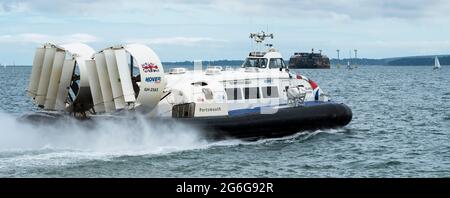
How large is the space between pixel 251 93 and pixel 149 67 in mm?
5062

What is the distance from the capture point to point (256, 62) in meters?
27.9

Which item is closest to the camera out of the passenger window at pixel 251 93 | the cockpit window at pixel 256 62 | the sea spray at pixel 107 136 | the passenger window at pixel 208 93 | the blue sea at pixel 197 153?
the blue sea at pixel 197 153

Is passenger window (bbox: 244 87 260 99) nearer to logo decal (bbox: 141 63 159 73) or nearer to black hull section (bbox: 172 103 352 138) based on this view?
black hull section (bbox: 172 103 352 138)

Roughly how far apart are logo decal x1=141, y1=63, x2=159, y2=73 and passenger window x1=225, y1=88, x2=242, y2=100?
379 cm

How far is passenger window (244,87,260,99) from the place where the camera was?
25422mm

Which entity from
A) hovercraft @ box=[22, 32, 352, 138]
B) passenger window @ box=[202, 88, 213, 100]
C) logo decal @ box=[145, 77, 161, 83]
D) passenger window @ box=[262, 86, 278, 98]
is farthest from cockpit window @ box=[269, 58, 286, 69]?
logo decal @ box=[145, 77, 161, 83]

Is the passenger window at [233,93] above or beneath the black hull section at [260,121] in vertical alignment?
above

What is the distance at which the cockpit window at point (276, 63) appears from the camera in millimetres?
27438

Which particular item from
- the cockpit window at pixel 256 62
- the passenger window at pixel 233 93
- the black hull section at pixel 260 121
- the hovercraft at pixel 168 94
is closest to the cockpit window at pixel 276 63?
the cockpit window at pixel 256 62

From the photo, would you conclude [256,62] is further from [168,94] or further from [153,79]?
[153,79]

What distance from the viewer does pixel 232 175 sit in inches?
720

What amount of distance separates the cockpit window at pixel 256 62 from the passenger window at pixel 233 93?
2.72 m

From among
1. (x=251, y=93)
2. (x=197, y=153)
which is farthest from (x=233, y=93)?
(x=197, y=153)

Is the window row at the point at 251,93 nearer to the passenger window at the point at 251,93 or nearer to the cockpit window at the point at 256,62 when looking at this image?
the passenger window at the point at 251,93
